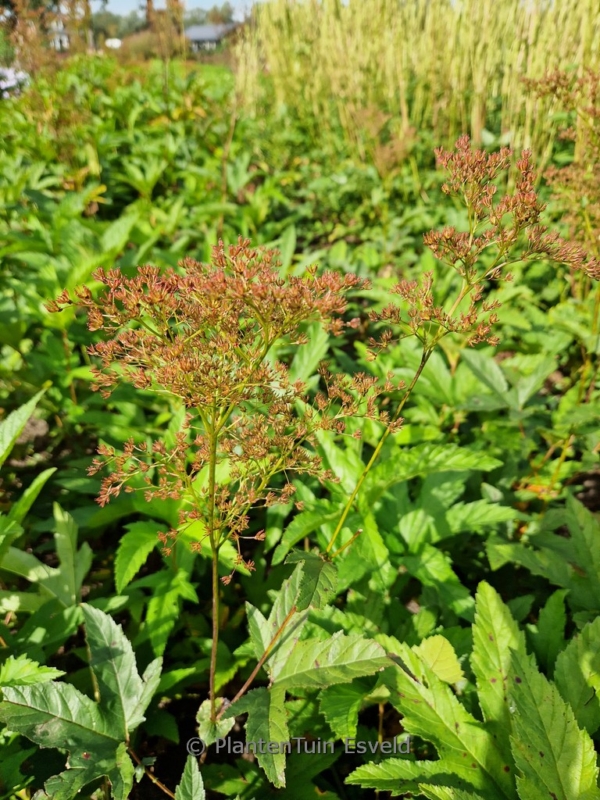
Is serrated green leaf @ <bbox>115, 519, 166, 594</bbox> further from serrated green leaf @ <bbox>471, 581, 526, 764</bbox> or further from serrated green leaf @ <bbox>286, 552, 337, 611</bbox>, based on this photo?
serrated green leaf @ <bbox>471, 581, 526, 764</bbox>

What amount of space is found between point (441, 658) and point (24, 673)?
1130mm

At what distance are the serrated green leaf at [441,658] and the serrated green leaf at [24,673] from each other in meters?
0.99

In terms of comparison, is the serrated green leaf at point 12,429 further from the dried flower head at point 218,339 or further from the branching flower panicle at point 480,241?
the branching flower panicle at point 480,241

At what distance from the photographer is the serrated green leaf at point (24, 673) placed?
1373 millimetres

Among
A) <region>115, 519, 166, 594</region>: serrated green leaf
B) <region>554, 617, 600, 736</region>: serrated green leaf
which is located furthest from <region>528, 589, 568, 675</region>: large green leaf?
<region>115, 519, 166, 594</region>: serrated green leaf

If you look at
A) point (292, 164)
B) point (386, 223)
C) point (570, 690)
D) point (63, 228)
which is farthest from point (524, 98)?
point (570, 690)

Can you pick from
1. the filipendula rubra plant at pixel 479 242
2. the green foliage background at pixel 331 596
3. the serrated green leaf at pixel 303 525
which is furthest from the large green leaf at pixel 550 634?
the filipendula rubra plant at pixel 479 242

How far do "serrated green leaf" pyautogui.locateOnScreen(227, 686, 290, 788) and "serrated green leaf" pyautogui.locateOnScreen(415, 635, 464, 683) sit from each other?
46 cm

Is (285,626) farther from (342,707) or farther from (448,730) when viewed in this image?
(448,730)

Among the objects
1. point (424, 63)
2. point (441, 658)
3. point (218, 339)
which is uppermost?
point (424, 63)

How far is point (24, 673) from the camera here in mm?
1399

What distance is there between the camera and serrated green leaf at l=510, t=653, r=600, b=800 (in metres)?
1.19

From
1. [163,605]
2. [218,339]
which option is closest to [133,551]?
[163,605]

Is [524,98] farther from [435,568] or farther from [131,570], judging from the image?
[131,570]
